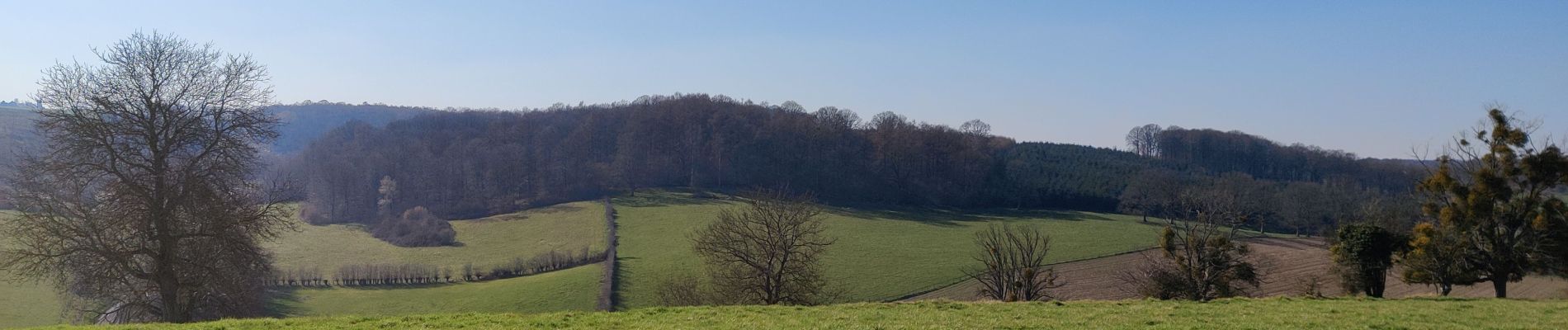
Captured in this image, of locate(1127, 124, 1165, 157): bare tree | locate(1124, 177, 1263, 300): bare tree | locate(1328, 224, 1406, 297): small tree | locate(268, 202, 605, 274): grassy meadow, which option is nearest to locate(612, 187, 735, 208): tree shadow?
locate(268, 202, 605, 274): grassy meadow

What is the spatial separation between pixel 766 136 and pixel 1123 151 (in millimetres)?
69277

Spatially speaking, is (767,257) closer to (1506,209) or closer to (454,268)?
(1506,209)

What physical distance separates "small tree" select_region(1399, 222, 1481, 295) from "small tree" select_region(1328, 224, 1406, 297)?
2.18 ft

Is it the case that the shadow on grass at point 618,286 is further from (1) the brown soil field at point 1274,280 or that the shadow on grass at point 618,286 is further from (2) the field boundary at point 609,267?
(1) the brown soil field at point 1274,280

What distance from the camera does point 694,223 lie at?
70.0m

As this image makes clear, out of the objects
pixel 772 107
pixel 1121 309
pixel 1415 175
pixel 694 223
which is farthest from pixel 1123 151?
pixel 1121 309

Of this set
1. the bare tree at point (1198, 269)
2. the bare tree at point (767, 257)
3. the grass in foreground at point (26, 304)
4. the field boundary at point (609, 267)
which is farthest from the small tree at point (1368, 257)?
the grass in foreground at point (26, 304)

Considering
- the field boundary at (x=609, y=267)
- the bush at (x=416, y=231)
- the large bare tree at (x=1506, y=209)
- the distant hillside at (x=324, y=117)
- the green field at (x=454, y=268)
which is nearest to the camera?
the large bare tree at (x=1506, y=209)

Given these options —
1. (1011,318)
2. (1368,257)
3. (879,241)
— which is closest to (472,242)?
(879,241)

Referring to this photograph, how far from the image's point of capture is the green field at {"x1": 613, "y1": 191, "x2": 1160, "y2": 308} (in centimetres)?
4962

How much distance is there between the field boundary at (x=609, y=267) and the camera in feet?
139

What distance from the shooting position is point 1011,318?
1410 cm

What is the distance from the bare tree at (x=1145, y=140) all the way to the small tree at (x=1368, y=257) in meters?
121

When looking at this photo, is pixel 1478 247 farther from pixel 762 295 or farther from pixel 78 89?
pixel 78 89
